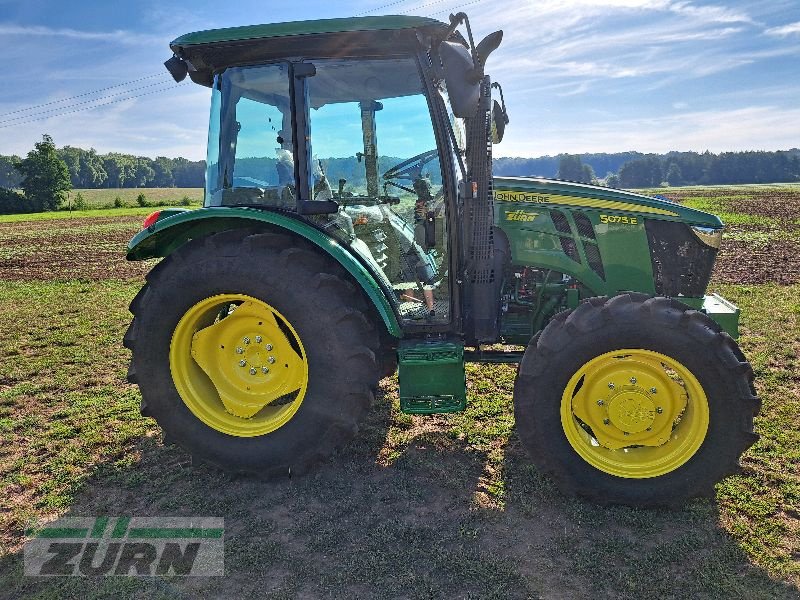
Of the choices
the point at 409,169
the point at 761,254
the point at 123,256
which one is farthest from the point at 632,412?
the point at 123,256

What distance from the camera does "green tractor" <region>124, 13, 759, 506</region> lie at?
10.8 ft

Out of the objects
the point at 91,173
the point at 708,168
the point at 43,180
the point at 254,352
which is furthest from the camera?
the point at 708,168

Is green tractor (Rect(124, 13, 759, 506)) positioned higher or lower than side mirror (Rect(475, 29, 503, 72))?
lower

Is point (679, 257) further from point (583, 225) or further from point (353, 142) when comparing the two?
point (353, 142)

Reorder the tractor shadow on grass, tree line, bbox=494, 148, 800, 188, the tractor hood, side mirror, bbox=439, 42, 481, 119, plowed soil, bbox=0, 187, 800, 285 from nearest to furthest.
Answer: the tractor shadow on grass, side mirror, bbox=439, 42, 481, 119, the tractor hood, plowed soil, bbox=0, 187, 800, 285, tree line, bbox=494, 148, 800, 188

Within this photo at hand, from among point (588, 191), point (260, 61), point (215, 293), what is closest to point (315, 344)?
point (215, 293)

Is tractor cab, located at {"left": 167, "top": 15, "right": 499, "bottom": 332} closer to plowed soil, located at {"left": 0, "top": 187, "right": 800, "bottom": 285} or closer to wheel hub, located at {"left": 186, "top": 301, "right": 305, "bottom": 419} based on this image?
wheel hub, located at {"left": 186, "top": 301, "right": 305, "bottom": 419}

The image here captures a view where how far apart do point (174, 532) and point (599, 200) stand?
10.8ft

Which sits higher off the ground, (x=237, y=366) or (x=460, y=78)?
(x=460, y=78)

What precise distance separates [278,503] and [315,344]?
97 centimetres

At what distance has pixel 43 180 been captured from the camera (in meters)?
58.3

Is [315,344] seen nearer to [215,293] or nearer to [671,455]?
[215,293]

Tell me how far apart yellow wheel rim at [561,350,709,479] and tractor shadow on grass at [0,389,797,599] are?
28cm

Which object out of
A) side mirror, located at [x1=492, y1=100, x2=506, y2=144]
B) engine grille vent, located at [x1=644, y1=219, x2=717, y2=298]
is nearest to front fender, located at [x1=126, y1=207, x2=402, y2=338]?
side mirror, located at [x1=492, y1=100, x2=506, y2=144]
